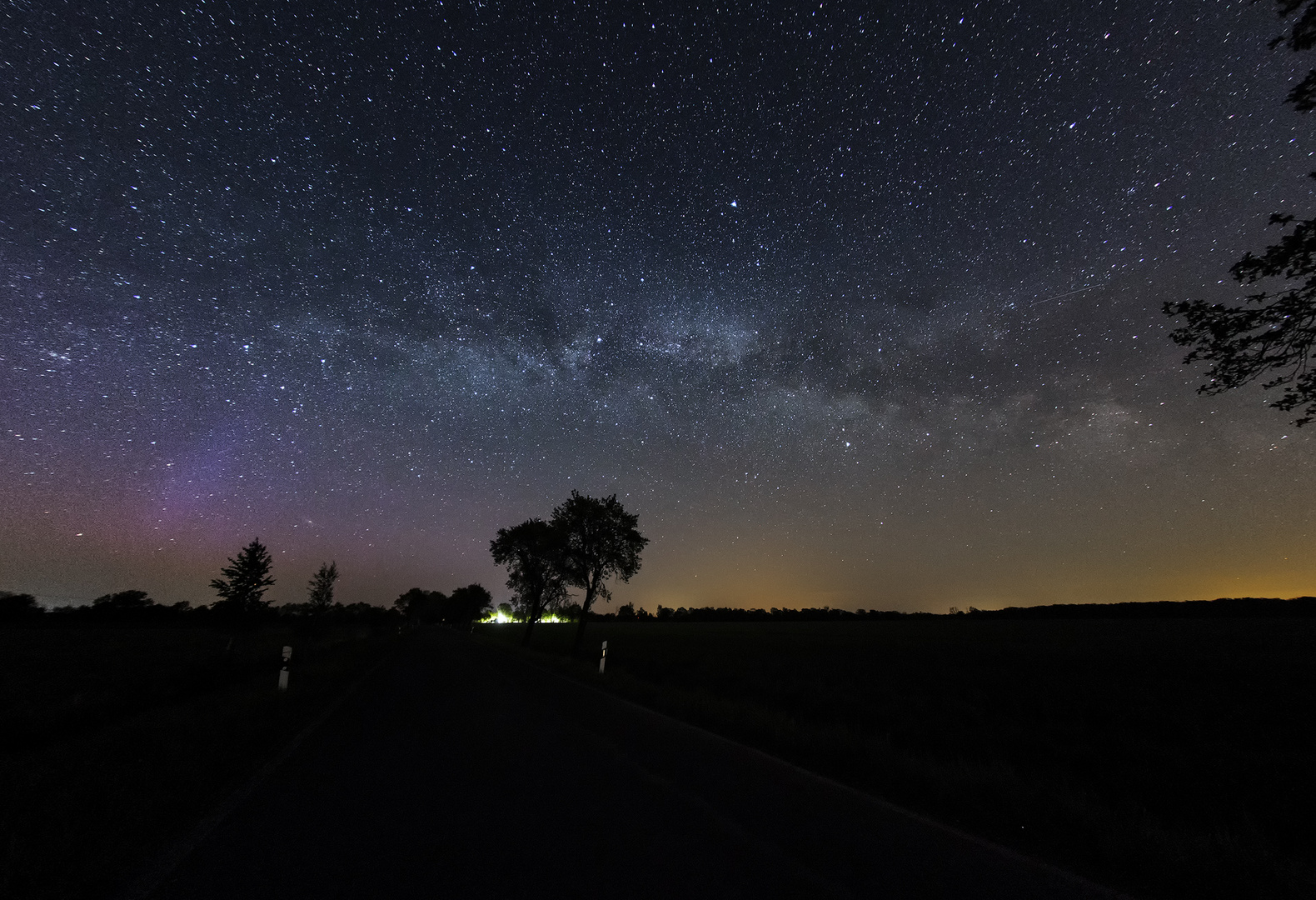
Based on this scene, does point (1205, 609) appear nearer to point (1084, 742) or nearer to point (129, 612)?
point (1084, 742)

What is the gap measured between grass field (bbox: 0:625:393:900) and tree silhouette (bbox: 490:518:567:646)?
61.4ft

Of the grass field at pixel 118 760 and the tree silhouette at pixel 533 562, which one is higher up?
the tree silhouette at pixel 533 562

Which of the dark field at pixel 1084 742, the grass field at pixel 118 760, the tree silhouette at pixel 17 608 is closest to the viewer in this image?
the grass field at pixel 118 760

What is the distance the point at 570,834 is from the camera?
15.7 ft

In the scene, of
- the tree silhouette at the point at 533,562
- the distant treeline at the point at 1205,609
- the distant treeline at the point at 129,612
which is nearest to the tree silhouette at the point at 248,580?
the distant treeline at the point at 129,612

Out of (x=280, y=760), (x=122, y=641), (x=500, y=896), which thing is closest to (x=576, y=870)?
(x=500, y=896)

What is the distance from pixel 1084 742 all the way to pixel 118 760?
16.7m

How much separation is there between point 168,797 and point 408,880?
3.52 metres

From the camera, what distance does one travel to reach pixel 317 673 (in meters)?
18.5

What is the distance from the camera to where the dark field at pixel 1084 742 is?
16.8 feet

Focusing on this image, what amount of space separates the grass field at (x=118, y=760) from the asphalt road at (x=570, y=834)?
1.71ft

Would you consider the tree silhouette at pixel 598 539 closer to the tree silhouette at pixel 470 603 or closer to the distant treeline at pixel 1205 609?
the distant treeline at pixel 1205 609

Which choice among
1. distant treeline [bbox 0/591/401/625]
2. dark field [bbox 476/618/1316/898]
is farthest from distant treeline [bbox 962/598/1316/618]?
distant treeline [bbox 0/591/401/625]

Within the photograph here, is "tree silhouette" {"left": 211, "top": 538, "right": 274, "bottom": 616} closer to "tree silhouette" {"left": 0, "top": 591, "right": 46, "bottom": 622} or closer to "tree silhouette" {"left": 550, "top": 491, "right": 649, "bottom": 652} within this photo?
"tree silhouette" {"left": 0, "top": 591, "right": 46, "bottom": 622}
